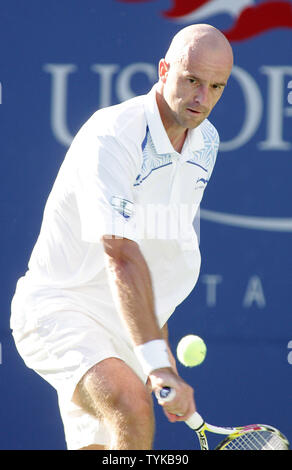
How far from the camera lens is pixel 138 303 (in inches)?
128

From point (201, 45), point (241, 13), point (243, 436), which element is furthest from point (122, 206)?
point (241, 13)

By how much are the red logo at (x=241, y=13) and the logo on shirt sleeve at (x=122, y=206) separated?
2.04 meters

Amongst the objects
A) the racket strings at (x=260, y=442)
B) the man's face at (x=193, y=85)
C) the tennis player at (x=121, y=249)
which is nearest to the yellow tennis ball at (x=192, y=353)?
the tennis player at (x=121, y=249)

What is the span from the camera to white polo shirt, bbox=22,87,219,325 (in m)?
3.44

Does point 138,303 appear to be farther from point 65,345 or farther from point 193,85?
point 193,85

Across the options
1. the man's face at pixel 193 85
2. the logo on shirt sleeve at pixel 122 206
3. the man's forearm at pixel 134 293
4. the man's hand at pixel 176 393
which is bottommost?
the man's hand at pixel 176 393

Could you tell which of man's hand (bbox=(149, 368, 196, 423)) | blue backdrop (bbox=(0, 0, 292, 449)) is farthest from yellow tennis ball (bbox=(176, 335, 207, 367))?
blue backdrop (bbox=(0, 0, 292, 449))

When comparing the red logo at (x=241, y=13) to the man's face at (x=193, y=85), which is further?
the red logo at (x=241, y=13)

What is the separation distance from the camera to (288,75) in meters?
5.23

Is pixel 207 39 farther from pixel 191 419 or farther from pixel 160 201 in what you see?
pixel 191 419

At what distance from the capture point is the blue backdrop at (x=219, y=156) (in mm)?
5262

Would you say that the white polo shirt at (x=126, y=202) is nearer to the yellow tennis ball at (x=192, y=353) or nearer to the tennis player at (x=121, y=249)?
the tennis player at (x=121, y=249)

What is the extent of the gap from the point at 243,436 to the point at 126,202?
111cm
